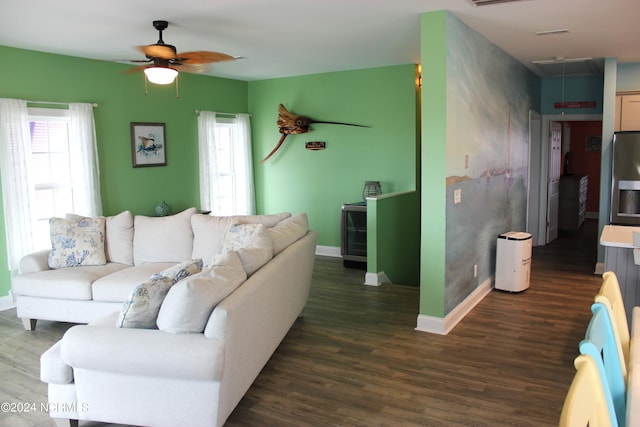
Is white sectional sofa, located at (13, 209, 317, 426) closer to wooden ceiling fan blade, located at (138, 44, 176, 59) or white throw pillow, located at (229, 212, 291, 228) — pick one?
white throw pillow, located at (229, 212, 291, 228)

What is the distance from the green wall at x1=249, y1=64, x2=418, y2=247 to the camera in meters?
6.98

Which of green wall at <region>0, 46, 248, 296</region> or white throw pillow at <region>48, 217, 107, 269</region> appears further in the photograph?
green wall at <region>0, 46, 248, 296</region>

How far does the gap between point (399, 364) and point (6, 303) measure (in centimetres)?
409

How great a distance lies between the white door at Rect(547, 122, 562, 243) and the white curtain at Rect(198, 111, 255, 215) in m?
4.65

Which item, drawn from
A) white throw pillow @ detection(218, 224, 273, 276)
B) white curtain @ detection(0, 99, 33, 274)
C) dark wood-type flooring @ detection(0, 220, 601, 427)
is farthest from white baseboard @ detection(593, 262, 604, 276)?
white curtain @ detection(0, 99, 33, 274)

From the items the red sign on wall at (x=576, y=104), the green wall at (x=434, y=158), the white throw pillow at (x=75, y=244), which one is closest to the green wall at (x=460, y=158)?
the green wall at (x=434, y=158)

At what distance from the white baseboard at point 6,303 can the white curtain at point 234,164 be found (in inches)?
105

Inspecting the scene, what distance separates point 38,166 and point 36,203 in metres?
0.39

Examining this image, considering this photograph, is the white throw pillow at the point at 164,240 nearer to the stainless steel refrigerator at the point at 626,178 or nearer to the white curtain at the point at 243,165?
the white curtain at the point at 243,165

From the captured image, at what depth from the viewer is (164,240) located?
511 cm

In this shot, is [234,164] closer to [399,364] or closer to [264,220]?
[264,220]

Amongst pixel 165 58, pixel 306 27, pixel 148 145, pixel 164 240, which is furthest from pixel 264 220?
pixel 148 145

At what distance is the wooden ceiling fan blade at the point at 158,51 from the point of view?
3.92 m

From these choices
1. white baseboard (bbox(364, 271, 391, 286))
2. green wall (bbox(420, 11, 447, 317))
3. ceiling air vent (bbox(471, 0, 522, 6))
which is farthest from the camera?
white baseboard (bbox(364, 271, 391, 286))
